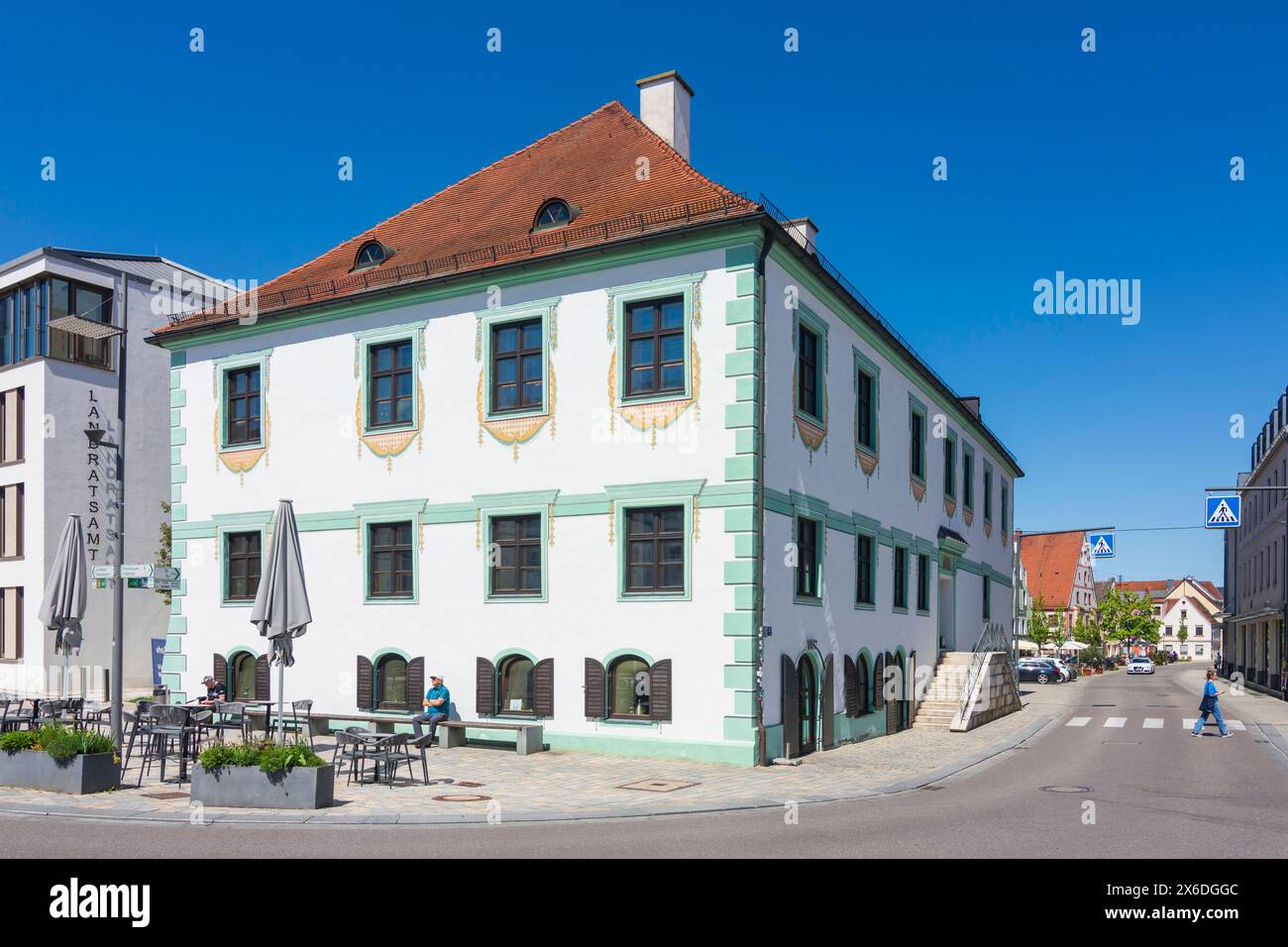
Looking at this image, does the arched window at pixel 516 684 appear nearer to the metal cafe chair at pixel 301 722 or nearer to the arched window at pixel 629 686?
the arched window at pixel 629 686

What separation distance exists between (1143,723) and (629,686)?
18010mm

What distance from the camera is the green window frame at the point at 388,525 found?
22.2 metres

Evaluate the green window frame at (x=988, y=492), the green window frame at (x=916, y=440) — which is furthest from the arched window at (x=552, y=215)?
the green window frame at (x=988, y=492)

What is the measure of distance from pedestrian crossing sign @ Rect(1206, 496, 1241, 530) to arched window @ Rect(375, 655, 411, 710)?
19690 millimetres

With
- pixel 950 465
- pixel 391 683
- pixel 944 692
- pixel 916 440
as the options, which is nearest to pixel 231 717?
pixel 391 683

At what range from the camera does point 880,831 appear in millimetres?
12164

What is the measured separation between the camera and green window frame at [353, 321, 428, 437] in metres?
22.6

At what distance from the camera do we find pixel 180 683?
2541 cm

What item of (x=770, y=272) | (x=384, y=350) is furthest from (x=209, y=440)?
(x=770, y=272)

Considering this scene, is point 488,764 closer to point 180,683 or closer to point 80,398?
point 180,683

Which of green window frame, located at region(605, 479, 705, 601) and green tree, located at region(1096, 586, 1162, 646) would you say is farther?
green tree, located at region(1096, 586, 1162, 646)

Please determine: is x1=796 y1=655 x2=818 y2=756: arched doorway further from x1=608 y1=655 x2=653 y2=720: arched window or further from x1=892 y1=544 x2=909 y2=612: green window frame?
x1=892 y1=544 x2=909 y2=612: green window frame

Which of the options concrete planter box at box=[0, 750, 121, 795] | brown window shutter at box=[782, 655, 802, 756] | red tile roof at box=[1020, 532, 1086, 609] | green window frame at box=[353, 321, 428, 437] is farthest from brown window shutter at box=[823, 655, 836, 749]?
red tile roof at box=[1020, 532, 1086, 609]
